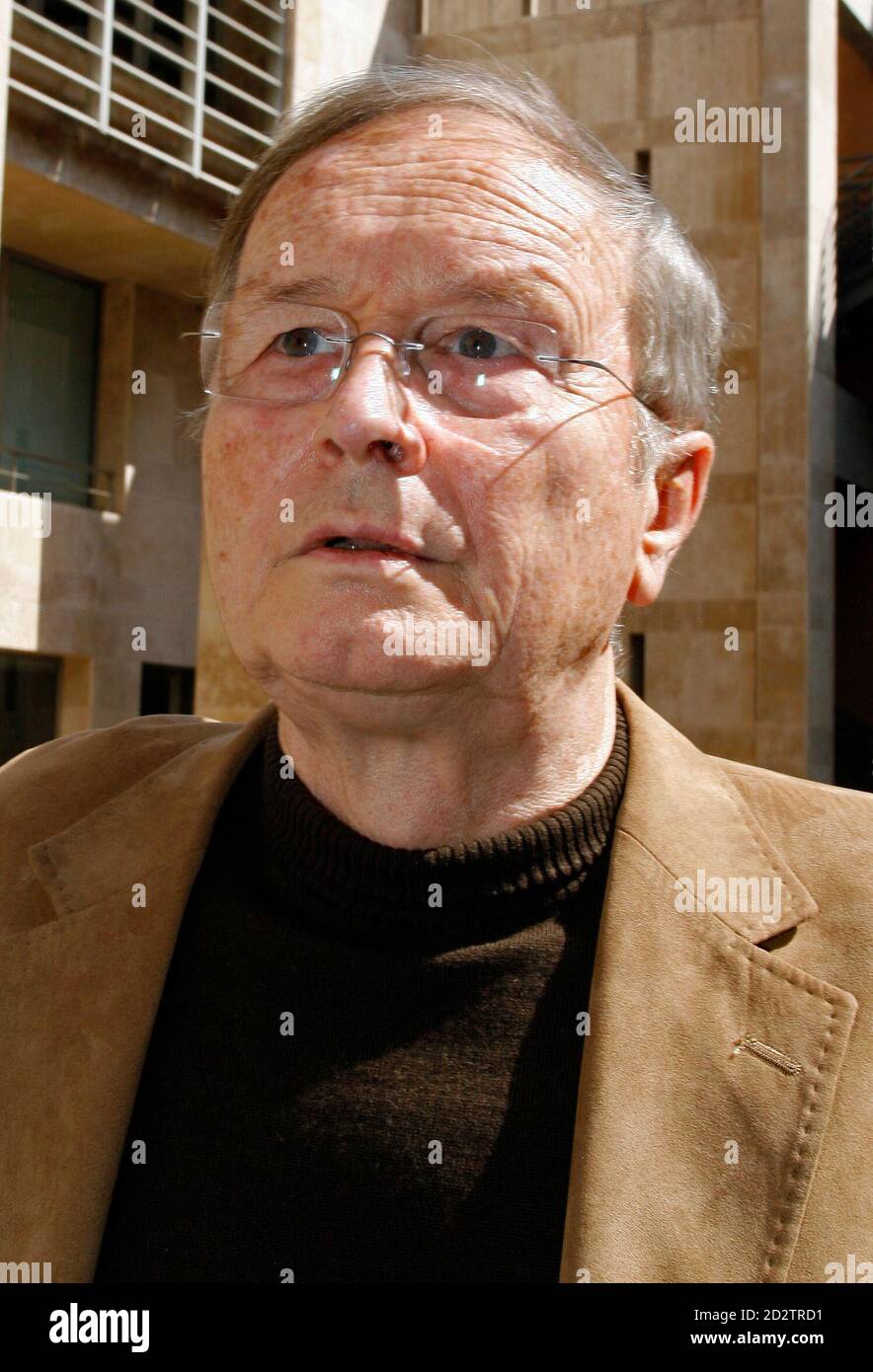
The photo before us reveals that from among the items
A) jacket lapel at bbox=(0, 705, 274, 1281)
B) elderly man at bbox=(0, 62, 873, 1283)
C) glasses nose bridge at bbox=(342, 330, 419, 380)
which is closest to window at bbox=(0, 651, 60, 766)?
jacket lapel at bbox=(0, 705, 274, 1281)

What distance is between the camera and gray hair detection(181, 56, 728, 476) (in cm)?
226

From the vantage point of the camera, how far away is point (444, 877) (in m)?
2.09

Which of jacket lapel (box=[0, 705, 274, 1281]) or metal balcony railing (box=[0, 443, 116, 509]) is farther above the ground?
metal balcony railing (box=[0, 443, 116, 509])

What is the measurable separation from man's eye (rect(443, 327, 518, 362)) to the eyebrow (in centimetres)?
5

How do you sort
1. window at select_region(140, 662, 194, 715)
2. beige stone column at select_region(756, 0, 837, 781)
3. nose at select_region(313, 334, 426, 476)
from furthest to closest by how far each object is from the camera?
window at select_region(140, 662, 194, 715) < beige stone column at select_region(756, 0, 837, 781) < nose at select_region(313, 334, 426, 476)

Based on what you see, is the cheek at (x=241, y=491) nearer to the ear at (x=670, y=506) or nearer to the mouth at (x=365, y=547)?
the mouth at (x=365, y=547)

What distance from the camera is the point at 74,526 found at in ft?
44.1

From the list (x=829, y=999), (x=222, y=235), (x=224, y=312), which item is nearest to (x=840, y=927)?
(x=829, y=999)

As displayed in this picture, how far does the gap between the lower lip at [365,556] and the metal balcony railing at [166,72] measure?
31.7 feet

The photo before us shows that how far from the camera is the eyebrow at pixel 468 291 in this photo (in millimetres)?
2045

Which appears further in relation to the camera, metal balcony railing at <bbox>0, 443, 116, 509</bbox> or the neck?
metal balcony railing at <bbox>0, 443, 116, 509</bbox>

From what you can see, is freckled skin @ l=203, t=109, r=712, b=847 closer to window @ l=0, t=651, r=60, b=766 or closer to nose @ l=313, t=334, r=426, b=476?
nose @ l=313, t=334, r=426, b=476

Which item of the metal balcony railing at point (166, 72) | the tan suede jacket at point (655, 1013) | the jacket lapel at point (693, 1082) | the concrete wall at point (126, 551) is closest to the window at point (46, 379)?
the concrete wall at point (126, 551)
